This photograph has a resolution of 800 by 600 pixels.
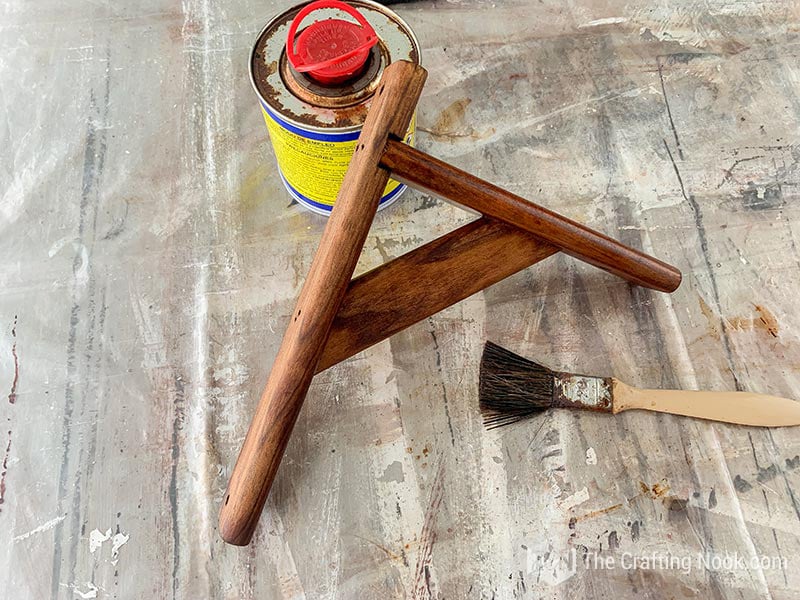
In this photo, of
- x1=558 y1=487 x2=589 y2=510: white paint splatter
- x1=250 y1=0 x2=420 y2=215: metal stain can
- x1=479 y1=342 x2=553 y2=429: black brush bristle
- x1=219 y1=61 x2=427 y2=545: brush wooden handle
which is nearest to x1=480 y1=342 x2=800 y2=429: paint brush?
x1=479 y1=342 x2=553 y2=429: black brush bristle

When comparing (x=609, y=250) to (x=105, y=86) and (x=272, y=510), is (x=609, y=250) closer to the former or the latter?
(x=272, y=510)

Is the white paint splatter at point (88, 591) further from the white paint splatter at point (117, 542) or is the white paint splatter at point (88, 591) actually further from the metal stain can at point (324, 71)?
the metal stain can at point (324, 71)

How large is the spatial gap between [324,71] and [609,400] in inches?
23.7

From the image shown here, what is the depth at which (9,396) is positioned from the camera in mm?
944

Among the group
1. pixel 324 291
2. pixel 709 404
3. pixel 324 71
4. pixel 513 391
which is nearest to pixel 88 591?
pixel 324 291

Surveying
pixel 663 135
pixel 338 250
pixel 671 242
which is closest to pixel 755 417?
pixel 671 242

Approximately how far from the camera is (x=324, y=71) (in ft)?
2.56

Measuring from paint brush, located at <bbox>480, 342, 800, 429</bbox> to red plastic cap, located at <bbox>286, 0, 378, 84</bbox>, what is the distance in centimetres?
49

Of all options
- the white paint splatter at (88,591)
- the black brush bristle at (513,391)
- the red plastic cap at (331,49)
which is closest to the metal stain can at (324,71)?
the red plastic cap at (331,49)

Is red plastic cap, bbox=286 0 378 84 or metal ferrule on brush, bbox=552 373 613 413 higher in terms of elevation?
red plastic cap, bbox=286 0 378 84

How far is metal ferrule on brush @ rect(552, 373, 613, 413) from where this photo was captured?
0.90m

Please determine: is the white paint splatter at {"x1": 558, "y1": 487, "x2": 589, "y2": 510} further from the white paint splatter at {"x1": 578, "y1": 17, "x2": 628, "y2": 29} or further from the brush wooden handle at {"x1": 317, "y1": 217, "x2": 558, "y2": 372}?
the white paint splatter at {"x1": 578, "y1": 17, "x2": 628, "y2": 29}

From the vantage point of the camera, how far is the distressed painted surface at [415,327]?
33.6 inches

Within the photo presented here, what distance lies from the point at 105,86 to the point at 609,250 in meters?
0.95
